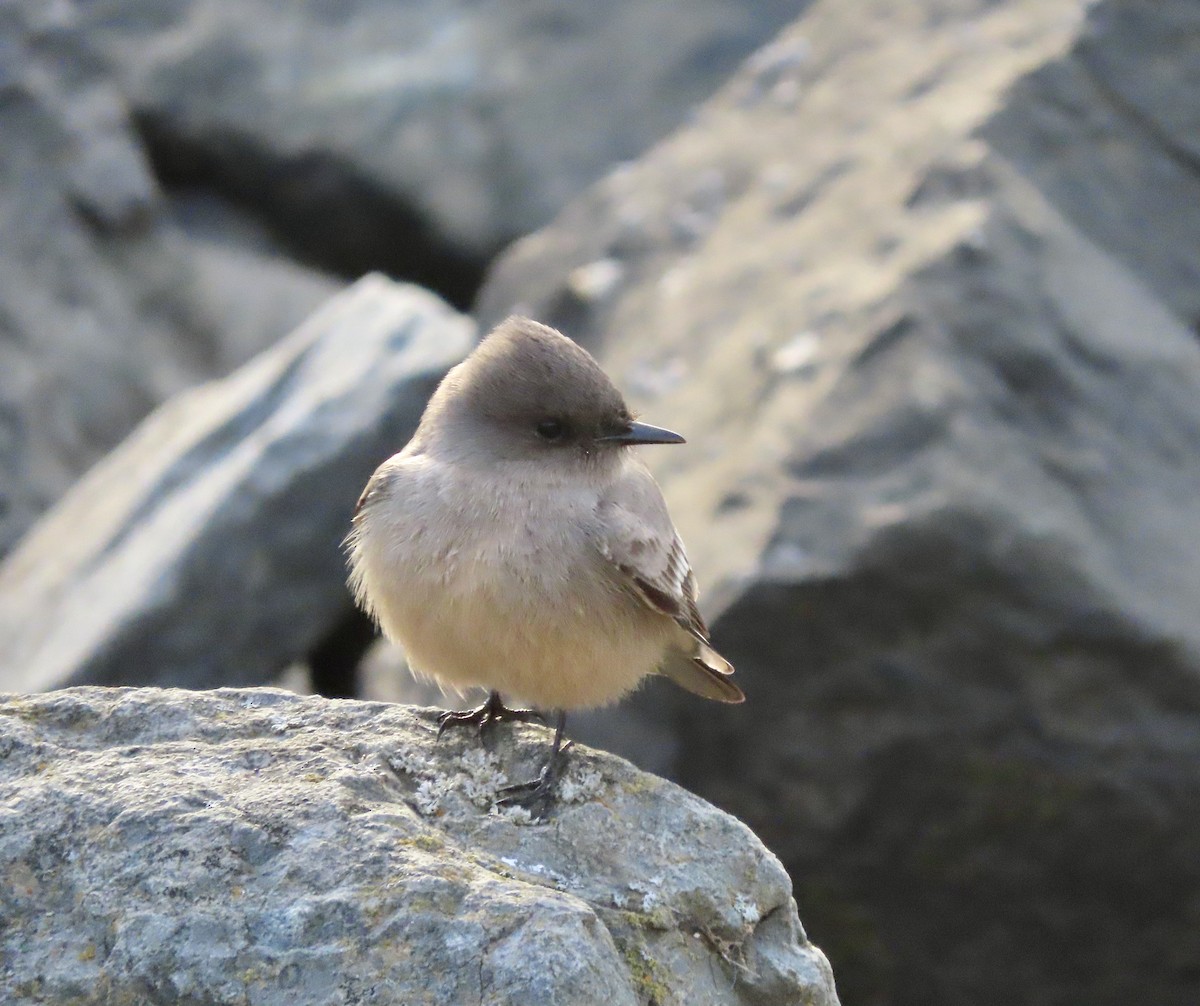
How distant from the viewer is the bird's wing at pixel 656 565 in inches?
173

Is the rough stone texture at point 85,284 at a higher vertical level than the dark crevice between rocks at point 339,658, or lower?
higher

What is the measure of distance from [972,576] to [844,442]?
2.61ft

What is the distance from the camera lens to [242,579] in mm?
7227

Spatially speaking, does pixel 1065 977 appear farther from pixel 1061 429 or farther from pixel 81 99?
pixel 81 99

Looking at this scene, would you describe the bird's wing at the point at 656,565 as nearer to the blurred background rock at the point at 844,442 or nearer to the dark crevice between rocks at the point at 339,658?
the blurred background rock at the point at 844,442

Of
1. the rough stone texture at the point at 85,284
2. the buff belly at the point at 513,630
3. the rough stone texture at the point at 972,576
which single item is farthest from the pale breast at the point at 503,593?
the rough stone texture at the point at 85,284

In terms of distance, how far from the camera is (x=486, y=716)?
4.40m

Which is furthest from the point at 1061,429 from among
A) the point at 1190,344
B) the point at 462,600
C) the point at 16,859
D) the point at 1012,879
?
the point at 16,859

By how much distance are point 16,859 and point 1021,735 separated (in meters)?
4.04

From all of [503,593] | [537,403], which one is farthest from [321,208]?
[503,593]

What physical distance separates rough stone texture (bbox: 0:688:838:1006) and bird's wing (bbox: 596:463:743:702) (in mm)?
598

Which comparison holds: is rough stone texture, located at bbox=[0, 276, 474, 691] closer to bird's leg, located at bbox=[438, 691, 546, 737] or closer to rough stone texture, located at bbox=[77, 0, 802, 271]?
bird's leg, located at bbox=[438, 691, 546, 737]

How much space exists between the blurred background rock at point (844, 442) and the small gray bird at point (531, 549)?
4.44 feet

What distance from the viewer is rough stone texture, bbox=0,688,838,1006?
299 centimetres
